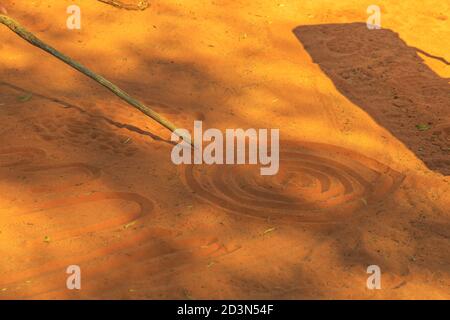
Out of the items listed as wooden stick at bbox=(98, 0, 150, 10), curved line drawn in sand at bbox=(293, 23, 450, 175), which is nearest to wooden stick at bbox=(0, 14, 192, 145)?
curved line drawn in sand at bbox=(293, 23, 450, 175)

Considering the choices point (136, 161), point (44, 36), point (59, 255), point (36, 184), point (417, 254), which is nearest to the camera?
point (59, 255)

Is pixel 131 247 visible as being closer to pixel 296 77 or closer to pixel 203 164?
pixel 203 164

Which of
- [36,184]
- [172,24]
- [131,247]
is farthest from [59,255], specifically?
[172,24]

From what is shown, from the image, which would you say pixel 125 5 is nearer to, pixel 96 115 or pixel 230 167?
pixel 96 115

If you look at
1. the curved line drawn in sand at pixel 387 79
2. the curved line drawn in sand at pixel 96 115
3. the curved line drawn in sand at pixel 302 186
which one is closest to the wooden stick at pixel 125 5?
the curved line drawn in sand at pixel 387 79

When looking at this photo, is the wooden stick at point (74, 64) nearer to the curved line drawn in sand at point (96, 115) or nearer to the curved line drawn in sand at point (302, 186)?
the curved line drawn in sand at point (96, 115)

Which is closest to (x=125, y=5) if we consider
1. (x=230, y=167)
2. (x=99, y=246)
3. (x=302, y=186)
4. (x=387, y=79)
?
(x=387, y=79)
